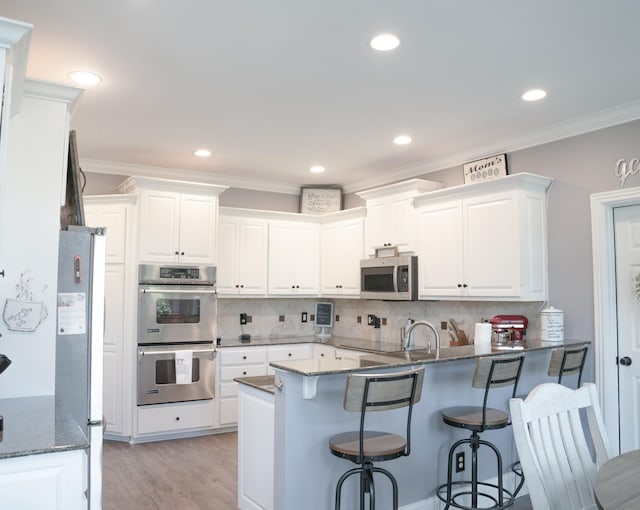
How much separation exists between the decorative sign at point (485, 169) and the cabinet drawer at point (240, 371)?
273 cm

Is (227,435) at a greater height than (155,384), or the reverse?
(155,384)

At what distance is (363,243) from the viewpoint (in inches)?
218

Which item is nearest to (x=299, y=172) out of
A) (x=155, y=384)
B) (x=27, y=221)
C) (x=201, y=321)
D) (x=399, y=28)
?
(x=201, y=321)

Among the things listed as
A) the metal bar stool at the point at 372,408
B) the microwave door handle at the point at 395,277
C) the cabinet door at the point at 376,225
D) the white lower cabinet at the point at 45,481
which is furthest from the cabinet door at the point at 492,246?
the white lower cabinet at the point at 45,481

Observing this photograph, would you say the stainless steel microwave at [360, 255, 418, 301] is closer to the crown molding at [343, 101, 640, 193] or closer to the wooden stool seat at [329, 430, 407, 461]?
the crown molding at [343, 101, 640, 193]

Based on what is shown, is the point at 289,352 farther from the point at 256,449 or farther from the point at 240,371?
the point at 256,449

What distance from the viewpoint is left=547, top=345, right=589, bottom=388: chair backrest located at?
3381mm

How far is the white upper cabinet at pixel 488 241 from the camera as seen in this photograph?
4059 millimetres

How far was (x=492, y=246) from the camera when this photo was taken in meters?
4.21

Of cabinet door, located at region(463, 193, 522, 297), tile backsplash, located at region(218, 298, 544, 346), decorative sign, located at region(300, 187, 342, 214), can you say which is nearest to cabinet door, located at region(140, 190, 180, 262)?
tile backsplash, located at region(218, 298, 544, 346)

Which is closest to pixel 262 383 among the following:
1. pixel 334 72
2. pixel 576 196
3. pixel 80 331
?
pixel 80 331

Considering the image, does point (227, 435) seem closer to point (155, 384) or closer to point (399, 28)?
point (155, 384)

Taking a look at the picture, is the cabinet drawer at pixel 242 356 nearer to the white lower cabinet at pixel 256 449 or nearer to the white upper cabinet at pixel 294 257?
the white upper cabinet at pixel 294 257

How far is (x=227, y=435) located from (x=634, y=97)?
174 inches
